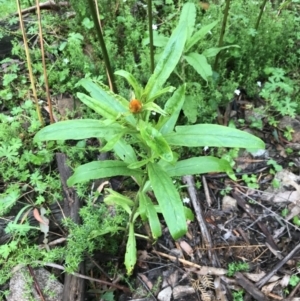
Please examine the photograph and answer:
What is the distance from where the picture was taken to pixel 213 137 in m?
1.66

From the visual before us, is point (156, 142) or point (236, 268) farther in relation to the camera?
point (236, 268)

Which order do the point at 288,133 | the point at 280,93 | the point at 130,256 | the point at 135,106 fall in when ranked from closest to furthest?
the point at 135,106 < the point at 130,256 < the point at 288,133 < the point at 280,93

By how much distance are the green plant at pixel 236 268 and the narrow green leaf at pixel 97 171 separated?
846 millimetres

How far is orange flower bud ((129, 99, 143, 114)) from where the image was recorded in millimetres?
1518

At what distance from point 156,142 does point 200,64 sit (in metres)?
1.13

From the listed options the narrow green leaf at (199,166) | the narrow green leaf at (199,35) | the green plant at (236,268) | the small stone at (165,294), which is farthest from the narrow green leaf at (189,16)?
the small stone at (165,294)

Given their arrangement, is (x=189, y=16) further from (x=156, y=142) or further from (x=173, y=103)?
(x=156, y=142)

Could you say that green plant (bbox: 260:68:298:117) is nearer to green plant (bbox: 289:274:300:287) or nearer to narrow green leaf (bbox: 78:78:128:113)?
green plant (bbox: 289:274:300:287)

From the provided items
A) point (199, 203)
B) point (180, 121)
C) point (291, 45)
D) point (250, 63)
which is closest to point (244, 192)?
point (199, 203)

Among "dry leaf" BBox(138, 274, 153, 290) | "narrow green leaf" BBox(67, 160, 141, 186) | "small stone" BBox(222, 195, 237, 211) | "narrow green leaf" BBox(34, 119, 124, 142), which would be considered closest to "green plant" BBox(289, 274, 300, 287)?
"small stone" BBox(222, 195, 237, 211)

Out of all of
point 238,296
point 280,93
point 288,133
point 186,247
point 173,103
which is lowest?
point 238,296

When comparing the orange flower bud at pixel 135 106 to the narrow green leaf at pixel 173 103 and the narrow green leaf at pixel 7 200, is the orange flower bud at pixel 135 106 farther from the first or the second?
the narrow green leaf at pixel 7 200

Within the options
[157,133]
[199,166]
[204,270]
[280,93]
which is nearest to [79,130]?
[157,133]

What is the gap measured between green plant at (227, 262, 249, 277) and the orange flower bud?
3.88 feet
